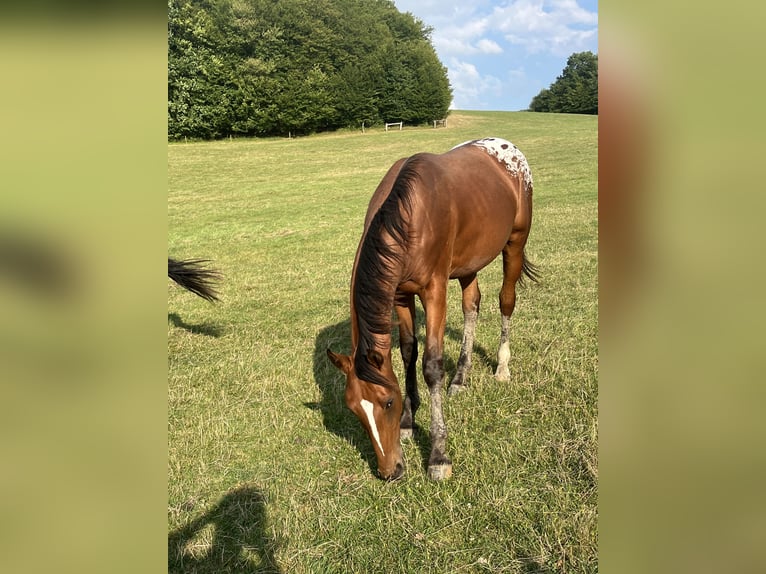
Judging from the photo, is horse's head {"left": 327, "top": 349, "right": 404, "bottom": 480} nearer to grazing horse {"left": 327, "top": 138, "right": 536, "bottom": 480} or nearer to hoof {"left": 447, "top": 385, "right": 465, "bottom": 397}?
grazing horse {"left": 327, "top": 138, "right": 536, "bottom": 480}

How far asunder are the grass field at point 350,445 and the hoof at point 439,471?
0.17 feet

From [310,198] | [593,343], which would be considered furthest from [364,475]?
[310,198]

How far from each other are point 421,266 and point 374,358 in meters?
0.85

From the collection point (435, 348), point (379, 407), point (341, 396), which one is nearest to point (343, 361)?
point (379, 407)

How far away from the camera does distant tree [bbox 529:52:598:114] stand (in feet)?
157

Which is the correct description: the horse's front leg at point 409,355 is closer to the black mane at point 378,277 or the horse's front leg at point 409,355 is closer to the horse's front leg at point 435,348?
the horse's front leg at point 435,348

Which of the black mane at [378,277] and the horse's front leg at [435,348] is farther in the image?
the horse's front leg at [435,348]

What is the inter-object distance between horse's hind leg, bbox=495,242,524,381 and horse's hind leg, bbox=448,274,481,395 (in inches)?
11.8

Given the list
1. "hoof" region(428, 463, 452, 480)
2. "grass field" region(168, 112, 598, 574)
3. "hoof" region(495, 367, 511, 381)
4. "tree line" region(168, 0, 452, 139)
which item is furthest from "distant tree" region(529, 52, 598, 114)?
"hoof" region(428, 463, 452, 480)

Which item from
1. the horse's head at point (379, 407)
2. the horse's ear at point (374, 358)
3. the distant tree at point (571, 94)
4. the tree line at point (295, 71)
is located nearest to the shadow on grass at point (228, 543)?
the horse's head at point (379, 407)

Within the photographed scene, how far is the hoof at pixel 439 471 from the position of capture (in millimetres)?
3342

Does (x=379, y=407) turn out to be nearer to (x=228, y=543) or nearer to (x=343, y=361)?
(x=343, y=361)
